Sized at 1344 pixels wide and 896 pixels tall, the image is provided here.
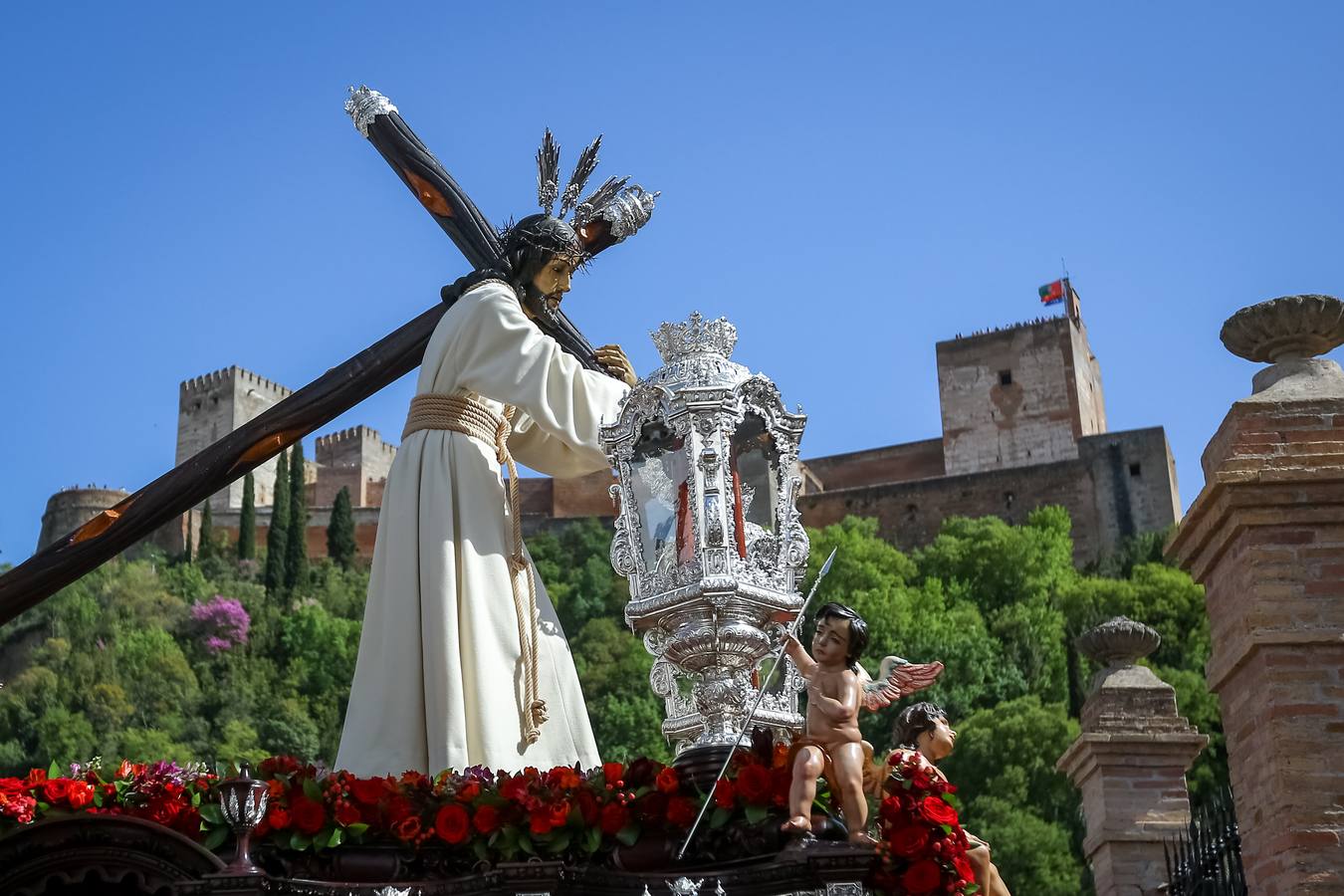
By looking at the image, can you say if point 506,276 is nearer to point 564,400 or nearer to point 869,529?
point 564,400

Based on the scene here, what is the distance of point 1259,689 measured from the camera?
819 centimetres

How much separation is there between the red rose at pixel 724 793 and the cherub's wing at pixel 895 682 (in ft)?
2.02

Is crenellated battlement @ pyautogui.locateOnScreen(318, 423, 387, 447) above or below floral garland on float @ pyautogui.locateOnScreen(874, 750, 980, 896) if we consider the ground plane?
above

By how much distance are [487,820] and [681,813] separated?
2.01ft

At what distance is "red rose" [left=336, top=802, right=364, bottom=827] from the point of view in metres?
5.74

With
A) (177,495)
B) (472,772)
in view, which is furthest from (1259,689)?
(177,495)

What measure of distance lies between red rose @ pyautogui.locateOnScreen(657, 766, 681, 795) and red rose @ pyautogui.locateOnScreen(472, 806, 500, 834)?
52cm

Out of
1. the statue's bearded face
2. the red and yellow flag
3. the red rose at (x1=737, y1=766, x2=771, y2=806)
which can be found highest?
the red and yellow flag

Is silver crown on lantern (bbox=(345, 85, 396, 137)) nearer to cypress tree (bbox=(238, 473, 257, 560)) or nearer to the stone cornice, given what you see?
the stone cornice

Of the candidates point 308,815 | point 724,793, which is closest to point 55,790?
point 308,815

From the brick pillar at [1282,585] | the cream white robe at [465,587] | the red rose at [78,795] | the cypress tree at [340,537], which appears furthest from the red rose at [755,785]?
the cypress tree at [340,537]

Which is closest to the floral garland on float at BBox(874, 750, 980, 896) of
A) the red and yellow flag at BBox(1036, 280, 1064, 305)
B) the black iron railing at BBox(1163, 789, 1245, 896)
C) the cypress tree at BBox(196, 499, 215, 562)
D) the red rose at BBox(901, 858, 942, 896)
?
the red rose at BBox(901, 858, 942, 896)

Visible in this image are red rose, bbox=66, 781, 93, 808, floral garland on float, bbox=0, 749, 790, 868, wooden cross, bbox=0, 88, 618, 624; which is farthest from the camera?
wooden cross, bbox=0, 88, 618, 624

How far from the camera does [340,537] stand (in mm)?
68438
